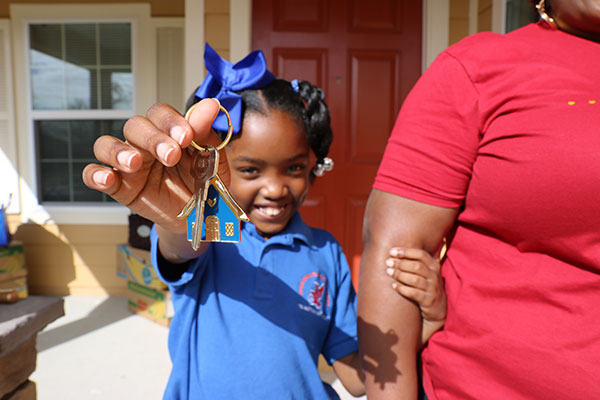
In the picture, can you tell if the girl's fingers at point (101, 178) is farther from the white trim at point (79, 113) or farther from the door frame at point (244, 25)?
the white trim at point (79, 113)

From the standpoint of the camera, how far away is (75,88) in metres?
4.86

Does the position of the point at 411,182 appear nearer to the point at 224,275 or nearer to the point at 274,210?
the point at 274,210

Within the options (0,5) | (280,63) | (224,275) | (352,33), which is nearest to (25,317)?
(224,275)

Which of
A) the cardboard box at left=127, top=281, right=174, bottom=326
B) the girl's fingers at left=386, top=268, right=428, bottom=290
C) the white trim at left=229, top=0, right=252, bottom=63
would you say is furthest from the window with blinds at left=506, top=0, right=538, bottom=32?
the cardboard box at left=127, top=281, right=174, bottom=326

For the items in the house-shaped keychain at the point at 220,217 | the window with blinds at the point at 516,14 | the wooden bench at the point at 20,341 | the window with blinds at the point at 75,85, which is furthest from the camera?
the window with blinds at the point at 75,85

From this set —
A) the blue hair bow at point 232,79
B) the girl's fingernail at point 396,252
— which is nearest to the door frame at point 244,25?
the blue hair bow at point 232,79

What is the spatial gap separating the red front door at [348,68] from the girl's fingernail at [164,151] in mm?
3081

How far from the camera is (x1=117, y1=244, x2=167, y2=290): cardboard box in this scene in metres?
4.04


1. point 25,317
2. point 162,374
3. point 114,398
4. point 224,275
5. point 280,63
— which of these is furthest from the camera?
point 280,63

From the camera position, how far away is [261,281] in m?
1.18

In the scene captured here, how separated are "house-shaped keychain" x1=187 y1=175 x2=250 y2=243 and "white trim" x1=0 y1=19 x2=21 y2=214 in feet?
16.3

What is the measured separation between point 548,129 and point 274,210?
2.32 feet

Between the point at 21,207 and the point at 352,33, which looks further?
the point at 21,207

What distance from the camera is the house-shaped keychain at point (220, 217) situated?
712 millimetres
